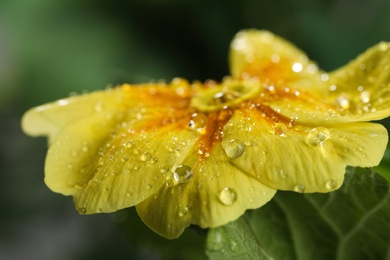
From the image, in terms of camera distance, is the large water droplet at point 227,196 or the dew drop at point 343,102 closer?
the large water droplet at point 227,196

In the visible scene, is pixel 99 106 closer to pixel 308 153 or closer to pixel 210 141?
pixel 210 141

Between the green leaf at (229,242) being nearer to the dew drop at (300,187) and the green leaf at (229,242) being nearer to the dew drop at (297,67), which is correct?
the dew drop at (300,187)

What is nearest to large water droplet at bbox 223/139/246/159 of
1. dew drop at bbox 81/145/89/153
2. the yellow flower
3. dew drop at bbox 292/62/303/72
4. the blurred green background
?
the yellow flower

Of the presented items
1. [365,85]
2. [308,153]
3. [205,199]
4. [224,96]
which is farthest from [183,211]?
[365,85]

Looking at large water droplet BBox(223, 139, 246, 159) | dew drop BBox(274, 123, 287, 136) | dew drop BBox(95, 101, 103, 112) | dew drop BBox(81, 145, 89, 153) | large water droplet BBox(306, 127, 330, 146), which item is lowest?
dew drop BBox(81, 145, 89, 153)

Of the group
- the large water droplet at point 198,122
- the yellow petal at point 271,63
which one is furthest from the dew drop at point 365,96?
the large water droplet at point 198,122

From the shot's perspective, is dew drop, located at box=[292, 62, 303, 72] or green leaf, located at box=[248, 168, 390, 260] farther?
dew drop, located at box=[292, 62, 303, 72]

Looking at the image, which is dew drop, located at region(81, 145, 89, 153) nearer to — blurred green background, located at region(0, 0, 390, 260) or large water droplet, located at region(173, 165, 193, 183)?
large water droplet, located at region(173, 165, 193, 183)
